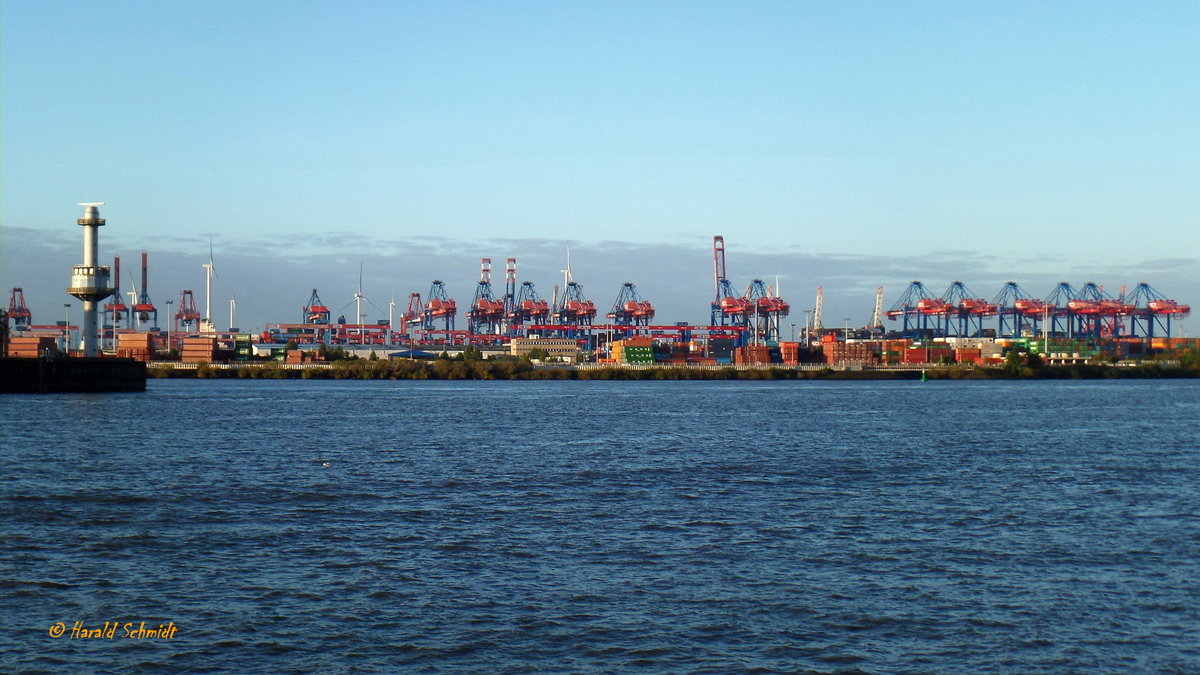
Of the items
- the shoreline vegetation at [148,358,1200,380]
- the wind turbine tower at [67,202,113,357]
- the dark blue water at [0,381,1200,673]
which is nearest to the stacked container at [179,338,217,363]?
the shoreline vegetation at [148,358,1200,380]

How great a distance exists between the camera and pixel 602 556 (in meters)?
15.8

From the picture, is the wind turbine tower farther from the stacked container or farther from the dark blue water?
the stacked container

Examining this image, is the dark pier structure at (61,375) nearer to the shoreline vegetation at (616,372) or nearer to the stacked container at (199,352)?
the shoreline vegetation at (616,372)

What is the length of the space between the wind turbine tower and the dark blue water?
36.8 m

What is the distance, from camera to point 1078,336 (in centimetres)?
16938

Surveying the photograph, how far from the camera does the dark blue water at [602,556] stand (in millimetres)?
11297

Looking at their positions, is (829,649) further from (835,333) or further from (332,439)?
(835,333)

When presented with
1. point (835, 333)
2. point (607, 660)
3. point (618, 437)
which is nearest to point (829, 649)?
point (607, 660)

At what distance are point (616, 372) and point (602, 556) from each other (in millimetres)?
108261

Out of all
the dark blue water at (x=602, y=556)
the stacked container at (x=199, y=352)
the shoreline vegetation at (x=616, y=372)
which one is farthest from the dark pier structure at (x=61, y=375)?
the stacked container at (x=199, y=352)

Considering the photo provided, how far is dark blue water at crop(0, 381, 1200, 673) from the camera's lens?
1130cm

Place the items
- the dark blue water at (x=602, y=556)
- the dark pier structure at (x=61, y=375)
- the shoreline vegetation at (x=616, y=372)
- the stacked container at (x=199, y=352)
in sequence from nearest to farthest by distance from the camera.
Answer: the dark blue water at (x=602, y=556)
the dark pier structure at (x=61, y=375)
the shoreline vegetation at (x=616, y=372)
the stacked container at (x=199, y=352)

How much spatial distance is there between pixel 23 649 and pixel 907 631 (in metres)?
9.38

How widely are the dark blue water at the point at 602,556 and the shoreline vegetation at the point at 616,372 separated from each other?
86538mm
